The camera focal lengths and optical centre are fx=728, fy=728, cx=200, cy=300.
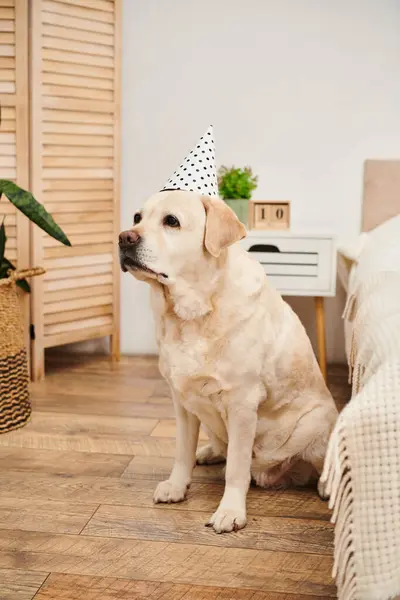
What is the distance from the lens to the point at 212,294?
1.75m

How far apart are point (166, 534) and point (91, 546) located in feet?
0.59

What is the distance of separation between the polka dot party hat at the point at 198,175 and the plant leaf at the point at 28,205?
0.75m

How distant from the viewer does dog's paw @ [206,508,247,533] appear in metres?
1.75

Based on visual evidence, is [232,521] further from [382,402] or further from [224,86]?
[224,86]

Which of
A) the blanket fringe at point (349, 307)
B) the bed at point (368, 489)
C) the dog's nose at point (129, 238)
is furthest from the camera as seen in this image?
the blanket fringe at point (349, 307)

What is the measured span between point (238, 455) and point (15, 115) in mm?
1820

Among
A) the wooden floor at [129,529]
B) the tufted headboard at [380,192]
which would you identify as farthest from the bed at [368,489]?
the tufted headboard at [380,192]

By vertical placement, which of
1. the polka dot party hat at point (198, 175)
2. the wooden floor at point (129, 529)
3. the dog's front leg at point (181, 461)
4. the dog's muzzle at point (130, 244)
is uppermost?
the polka dot party hat at point (198, 175)

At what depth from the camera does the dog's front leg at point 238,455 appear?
1.78 metres

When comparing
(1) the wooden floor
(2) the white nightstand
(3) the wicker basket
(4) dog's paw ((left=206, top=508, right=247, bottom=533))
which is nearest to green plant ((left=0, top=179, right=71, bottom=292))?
(3) the wicker basket

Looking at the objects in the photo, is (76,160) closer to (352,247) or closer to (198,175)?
(352,247)

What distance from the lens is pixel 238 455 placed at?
70.6 inches

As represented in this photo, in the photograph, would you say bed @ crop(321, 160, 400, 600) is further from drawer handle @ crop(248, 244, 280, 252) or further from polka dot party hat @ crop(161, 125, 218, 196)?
drawer handle @ crop(248, 244, 280, 252)

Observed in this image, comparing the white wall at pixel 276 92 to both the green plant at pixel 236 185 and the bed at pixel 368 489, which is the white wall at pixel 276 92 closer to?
the green plant at pixel 236 185
